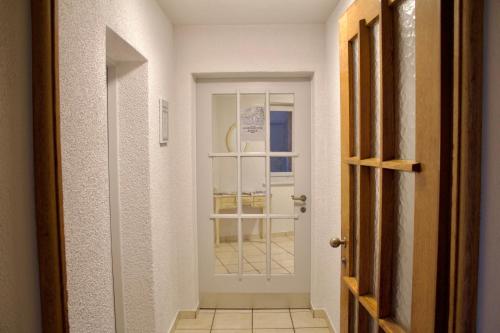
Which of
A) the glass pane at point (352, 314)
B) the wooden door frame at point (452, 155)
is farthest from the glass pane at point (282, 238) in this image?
the wooden door frame at point (452, 155)

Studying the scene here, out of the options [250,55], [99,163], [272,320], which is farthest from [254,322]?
[250,55]

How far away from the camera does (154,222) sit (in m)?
2.28

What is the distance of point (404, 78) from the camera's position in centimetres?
100

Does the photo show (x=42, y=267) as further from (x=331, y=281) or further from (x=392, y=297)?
(x=331, y=281)

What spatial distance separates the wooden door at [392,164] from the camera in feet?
2.68

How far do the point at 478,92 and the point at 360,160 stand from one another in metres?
0.50

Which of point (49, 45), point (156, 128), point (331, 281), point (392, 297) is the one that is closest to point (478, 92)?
point (392, 297)

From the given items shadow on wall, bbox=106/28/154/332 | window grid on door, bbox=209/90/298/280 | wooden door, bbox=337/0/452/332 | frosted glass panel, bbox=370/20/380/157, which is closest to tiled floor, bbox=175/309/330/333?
window grid on door, bbox=209/90/298/280

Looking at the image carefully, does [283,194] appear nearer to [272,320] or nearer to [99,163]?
[272,320]

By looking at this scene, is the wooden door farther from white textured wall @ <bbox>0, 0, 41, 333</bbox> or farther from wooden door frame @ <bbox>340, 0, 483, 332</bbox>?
white textured wall @ <bbox>0, 0, 41, 333</bbox>

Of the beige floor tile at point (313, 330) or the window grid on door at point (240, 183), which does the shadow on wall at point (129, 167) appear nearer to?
the window grid on door at point (240, 183)

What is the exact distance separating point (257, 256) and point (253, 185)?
617mm

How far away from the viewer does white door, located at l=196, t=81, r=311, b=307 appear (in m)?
3.00

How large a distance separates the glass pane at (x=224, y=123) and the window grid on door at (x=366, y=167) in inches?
65.4
